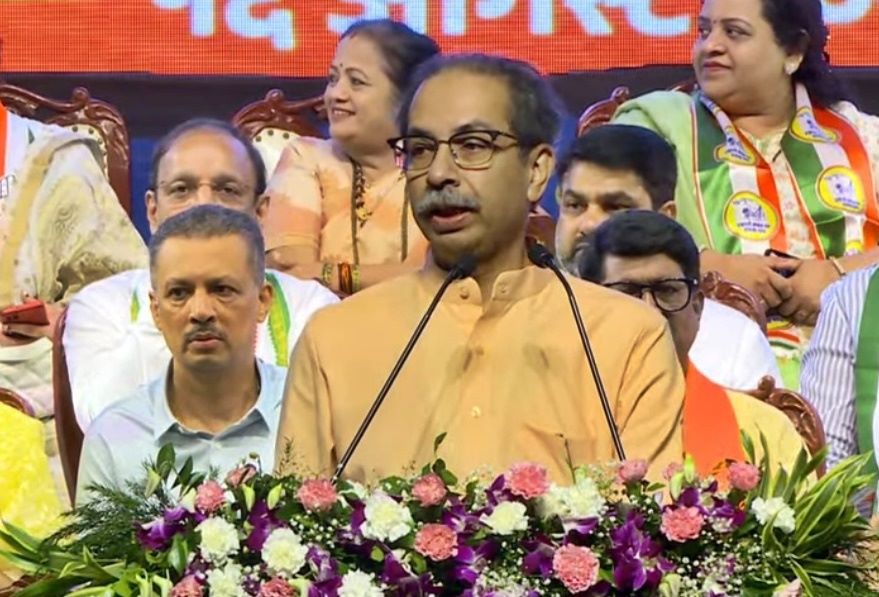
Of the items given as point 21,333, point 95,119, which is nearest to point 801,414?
point 21,333

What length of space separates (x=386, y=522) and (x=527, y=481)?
0.16 m

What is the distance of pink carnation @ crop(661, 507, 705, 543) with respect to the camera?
2.20 m

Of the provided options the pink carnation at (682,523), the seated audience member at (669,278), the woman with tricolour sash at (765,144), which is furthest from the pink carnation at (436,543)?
the woman with tricolour sash at (765,144)

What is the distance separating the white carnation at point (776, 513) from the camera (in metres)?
2.22

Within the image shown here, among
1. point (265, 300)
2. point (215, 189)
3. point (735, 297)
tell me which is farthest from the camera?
point (215, 189)

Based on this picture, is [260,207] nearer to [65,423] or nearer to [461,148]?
[65,423]

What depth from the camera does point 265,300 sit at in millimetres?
3971

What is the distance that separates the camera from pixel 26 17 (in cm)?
543

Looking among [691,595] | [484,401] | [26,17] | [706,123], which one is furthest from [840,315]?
[26,17]

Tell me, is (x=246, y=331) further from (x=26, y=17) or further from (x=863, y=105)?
(x=863, y=105)

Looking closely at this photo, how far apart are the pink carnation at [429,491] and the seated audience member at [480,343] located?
11.0 inches

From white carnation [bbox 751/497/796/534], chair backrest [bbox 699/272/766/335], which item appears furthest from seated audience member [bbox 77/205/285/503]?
white carnation [bbox 751/497/796/534]

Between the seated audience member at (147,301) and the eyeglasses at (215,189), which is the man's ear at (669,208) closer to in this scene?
the seated audience member at (147,301)

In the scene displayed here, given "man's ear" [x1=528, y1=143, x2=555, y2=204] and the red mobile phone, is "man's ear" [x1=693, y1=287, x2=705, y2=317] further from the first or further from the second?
the red mobile phone
